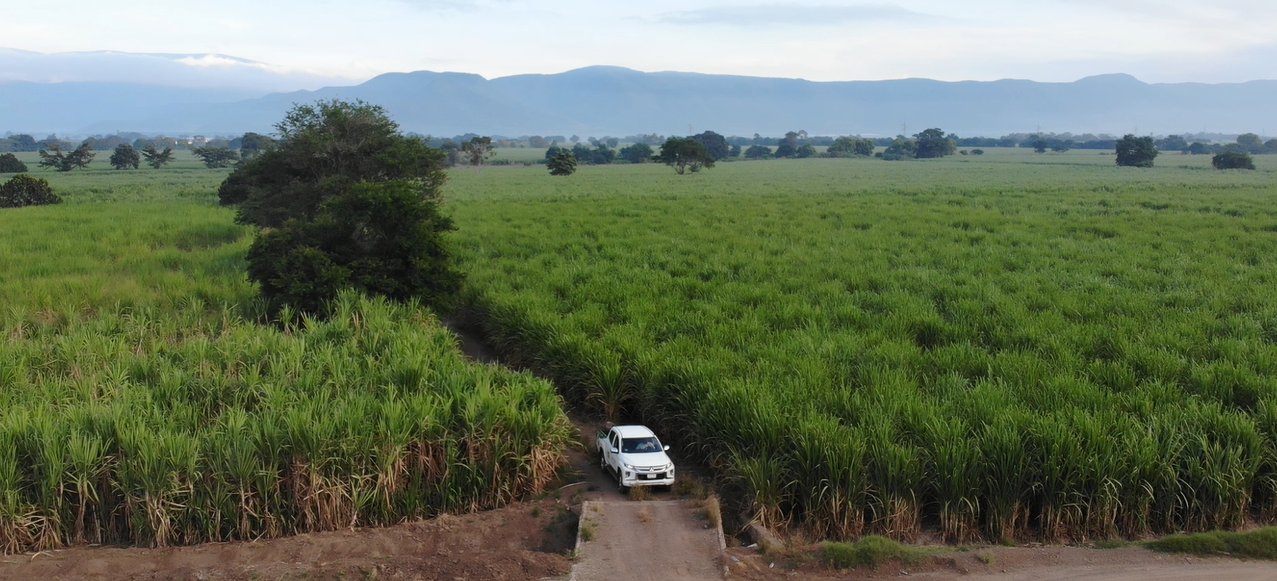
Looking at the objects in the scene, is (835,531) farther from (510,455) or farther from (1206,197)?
(1206,197)

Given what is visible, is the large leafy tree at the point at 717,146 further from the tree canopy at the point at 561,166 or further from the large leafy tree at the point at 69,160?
the large leafy tree at the point at 69,160

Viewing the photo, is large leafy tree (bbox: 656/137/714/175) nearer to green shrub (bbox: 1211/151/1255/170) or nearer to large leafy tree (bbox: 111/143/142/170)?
green shrub (bbox: 1211/151/1255/170)

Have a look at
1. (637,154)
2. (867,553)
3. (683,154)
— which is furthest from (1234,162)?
(867,553)

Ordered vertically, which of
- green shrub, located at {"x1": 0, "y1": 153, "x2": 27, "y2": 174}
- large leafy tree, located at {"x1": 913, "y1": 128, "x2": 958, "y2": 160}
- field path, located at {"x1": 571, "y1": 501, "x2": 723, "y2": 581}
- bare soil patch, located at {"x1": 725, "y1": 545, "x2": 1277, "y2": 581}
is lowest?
bare soil patch, located at {"x1": 725, "y1": 545, "x2": 1277, "y2": 581}

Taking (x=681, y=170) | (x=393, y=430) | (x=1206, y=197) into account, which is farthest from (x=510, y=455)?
(x=681, y=170)

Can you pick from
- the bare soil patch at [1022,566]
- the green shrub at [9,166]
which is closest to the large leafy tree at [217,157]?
the green shrub at [9,166]

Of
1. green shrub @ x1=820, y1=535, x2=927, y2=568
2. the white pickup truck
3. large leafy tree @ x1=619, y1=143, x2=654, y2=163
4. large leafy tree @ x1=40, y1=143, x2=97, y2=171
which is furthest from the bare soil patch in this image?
large leafy tree @ x1=619, y1=143, x2=654, y2=163
